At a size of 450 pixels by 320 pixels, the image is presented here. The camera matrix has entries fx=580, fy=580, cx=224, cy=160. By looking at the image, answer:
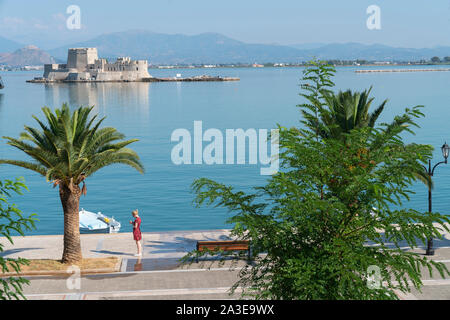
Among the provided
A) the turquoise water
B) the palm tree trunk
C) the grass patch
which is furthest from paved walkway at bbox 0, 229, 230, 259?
the turquoise water

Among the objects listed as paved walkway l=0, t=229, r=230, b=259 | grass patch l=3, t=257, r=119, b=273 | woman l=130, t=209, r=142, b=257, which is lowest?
paved walkway l=0, t=229, r=230, b=259

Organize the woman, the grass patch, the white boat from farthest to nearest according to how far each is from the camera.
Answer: the white boat < the woman < the grass patch

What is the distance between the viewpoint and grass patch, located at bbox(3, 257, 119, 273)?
62.5ft

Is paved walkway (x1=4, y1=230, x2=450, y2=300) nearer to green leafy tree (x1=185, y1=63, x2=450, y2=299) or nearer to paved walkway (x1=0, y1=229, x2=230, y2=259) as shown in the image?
paved walkway (x1=0, y1=229, x2=230, y2=259)

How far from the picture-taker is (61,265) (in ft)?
63.9

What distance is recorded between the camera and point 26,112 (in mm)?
109500

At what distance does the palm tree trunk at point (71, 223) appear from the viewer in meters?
19.6

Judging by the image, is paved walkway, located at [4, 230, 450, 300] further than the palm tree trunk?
No

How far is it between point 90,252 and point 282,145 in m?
13.0

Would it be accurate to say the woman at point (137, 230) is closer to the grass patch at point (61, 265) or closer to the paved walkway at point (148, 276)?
the paved walkway at point (148, 276)

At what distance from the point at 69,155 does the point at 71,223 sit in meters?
2.39

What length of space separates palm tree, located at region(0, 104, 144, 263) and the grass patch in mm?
311

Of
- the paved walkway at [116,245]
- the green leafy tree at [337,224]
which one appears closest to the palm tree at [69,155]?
the paved walkway at [116,245]

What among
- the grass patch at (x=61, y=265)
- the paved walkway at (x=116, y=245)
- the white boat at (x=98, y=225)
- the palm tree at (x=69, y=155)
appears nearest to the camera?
the grass patch at (x=61, y=265)
